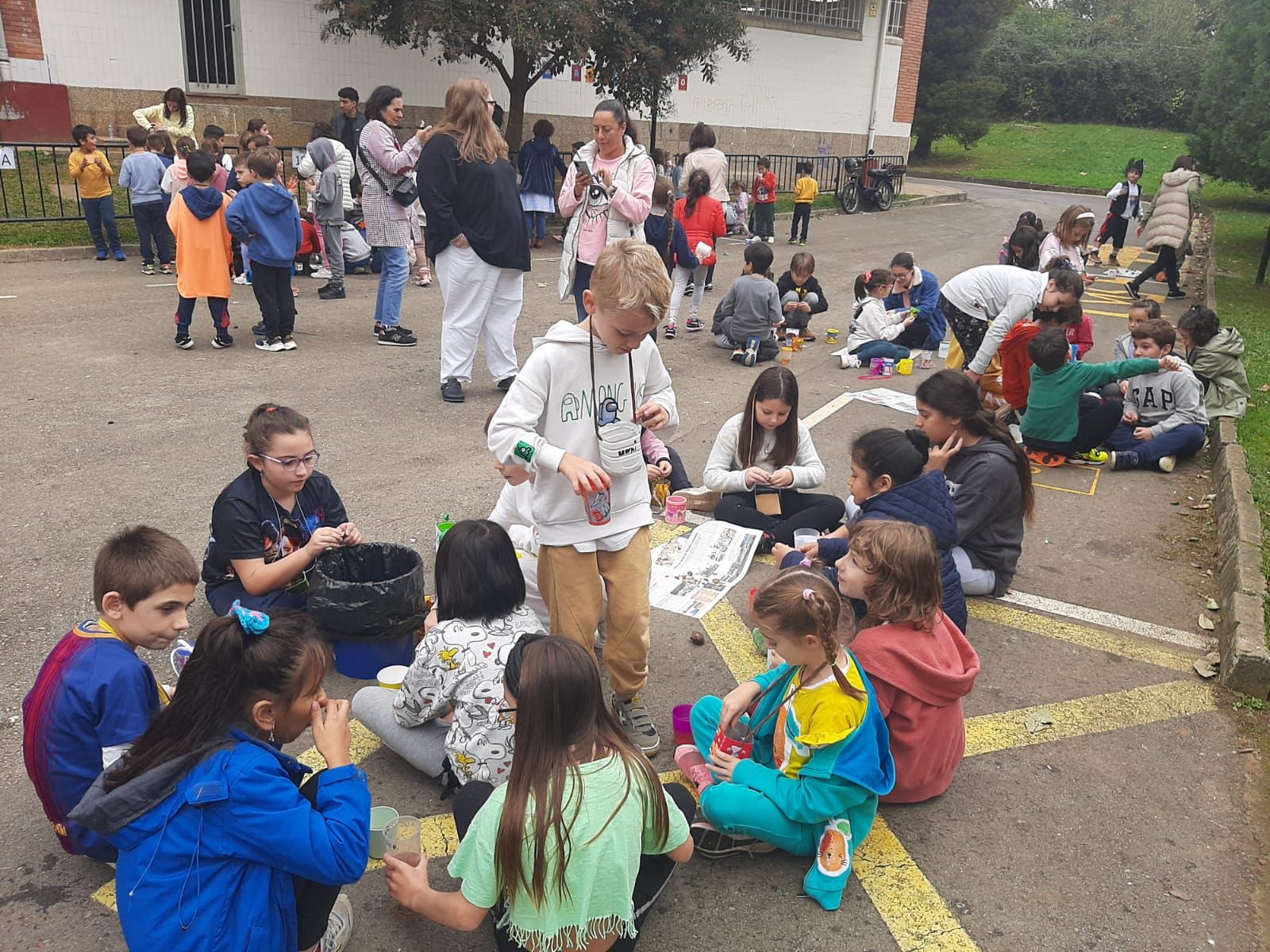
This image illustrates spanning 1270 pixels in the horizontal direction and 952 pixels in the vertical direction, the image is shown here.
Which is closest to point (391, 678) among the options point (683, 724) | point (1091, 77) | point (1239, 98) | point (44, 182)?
point (683, 724)

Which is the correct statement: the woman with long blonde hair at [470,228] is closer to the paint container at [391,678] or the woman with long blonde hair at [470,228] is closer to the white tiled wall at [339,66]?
the paint container at [391,678]

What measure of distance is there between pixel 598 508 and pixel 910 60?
32.9m

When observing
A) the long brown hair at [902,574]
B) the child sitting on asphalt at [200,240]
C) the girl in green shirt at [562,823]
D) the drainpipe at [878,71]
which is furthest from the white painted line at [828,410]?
the drainpipe at [878,71]

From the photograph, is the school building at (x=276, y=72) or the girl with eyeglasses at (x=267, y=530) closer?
the girl with eyeglasses at (x=267, y=530)

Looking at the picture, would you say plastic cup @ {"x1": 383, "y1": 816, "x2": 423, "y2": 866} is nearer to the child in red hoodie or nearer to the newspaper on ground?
the child in red hoodie

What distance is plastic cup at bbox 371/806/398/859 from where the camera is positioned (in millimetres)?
2895

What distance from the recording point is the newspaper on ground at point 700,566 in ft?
15.5

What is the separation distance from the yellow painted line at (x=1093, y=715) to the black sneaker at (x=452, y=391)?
15.6 feet

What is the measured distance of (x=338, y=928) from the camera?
2672 millimetres

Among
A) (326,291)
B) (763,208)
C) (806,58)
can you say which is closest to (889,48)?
(806,58)

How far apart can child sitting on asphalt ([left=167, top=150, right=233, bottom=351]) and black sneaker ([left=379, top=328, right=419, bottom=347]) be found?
1.41 m

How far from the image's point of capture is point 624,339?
325cm

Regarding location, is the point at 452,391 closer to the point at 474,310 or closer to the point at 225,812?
the point at 474,310

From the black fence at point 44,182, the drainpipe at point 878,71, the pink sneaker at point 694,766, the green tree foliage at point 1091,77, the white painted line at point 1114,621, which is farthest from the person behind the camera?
the green tree foliage at point 1091,77
